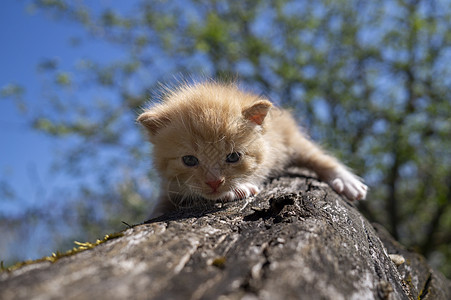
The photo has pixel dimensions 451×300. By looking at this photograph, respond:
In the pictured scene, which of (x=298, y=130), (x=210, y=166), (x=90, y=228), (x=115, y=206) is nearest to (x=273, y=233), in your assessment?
(x=210, y=166)

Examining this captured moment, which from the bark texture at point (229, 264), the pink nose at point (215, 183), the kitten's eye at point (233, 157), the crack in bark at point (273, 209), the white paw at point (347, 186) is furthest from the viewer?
the white paw at point (347, 186)

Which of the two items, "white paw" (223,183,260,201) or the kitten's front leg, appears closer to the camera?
"white paw" (223,183,260,201)

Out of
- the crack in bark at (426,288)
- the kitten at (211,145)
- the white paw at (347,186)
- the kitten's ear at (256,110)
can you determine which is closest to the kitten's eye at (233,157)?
the kitten at (211,145)

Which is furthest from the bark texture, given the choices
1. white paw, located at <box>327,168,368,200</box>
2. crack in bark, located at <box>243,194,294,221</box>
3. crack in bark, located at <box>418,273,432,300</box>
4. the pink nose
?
white paw, located at <box>327,168,368,200</box>

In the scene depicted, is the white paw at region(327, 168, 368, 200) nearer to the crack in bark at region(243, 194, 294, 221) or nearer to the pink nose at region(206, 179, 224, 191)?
the pink nose at region(206, 179, 224, 191)

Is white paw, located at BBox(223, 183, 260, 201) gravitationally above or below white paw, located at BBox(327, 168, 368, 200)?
below

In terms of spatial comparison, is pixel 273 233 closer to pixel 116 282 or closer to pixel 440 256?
pixel 116 282

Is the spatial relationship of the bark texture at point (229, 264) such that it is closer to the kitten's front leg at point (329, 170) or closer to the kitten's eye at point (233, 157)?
the kitten's eye at point (233, 157)
